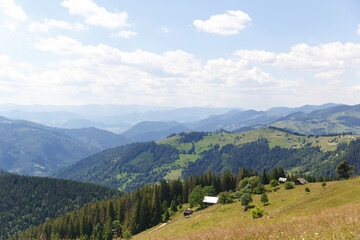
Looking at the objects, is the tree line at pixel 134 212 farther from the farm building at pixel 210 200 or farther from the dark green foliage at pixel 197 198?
the farm building at pixel 210 200

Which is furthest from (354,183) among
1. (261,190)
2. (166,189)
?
(166,189)

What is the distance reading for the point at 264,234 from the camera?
51.6ft

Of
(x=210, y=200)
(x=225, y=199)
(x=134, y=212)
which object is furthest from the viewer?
(x=134, y=212)

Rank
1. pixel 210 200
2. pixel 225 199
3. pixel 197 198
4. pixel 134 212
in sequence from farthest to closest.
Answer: pixel 134 212 → pixel 210 200 → pixel 197 198 → pixel 225 199

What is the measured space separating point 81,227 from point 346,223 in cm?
12368

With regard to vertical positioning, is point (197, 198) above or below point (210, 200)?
above

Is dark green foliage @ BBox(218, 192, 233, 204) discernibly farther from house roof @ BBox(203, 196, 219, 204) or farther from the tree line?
the tree line

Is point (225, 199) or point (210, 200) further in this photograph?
point (210, 200)

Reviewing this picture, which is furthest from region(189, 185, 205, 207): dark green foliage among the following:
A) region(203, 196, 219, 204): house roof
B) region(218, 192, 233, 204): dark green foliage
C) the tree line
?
region(218, 192, 233, 204): dark green foliage

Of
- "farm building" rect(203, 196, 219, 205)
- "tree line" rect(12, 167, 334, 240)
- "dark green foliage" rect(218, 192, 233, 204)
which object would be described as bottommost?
"tree line" rect(12, 167, 334, 240)

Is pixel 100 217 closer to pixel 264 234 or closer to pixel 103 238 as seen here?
pixel 103 238

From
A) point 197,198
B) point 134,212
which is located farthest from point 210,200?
point 134,212

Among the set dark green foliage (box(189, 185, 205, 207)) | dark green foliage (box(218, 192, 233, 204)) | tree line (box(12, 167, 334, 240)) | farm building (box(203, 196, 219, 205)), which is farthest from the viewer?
tree line (box(12, 167, 334, 240))

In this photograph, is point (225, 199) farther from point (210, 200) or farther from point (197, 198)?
point (197, 198)
